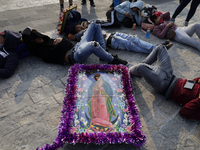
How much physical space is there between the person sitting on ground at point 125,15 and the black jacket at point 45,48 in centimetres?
244

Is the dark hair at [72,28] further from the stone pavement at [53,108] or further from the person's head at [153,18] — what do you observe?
the person's head at [153,18]

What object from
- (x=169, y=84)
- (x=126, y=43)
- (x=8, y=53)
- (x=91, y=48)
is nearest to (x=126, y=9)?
(x=126, y=43)

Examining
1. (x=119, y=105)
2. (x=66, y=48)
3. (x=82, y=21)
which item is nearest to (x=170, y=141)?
(x=119, y=105)

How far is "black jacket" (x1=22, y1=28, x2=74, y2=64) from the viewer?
3461 millimetres

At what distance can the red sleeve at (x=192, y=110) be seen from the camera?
7.96ft

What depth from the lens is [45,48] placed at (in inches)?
138

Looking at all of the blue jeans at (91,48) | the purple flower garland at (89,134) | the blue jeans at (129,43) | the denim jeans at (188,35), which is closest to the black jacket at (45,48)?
the blue jeans at (91,48)

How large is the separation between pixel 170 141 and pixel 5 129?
285cm

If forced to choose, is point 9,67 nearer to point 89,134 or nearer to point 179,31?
point 89,134

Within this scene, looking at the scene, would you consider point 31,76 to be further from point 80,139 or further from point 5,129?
point 80,139

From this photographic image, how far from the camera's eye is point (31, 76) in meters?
3.43

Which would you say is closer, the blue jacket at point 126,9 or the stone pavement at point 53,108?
the stone pavement at point 53,108

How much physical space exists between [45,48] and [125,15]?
350 cm

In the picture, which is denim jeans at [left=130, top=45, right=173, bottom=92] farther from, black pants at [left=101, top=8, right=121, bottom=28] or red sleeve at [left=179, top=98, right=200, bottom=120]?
black pants at [left=101, top=8, right=121, bottom=28]
